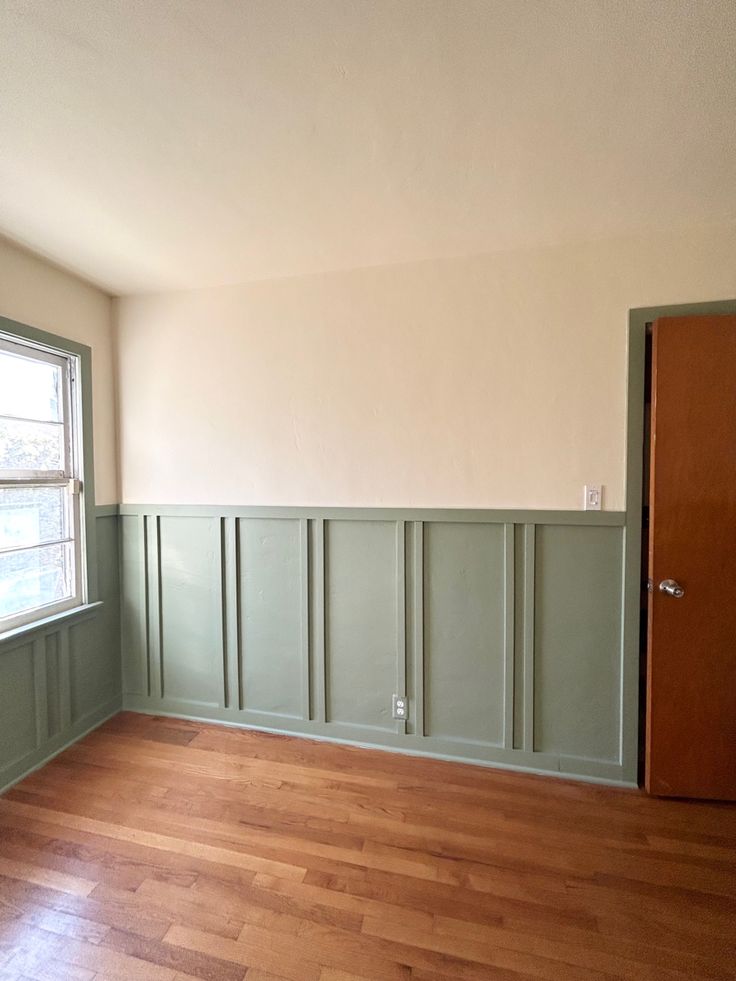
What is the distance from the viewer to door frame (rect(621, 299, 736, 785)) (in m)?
1.88

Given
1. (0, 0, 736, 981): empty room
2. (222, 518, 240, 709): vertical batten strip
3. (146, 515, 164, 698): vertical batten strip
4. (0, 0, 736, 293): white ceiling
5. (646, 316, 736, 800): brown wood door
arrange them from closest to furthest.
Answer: (0, 0, 736, 293): white ceiling
(0, 0, 736, 981): empty room
(646, 316, 736, 800): brown wood door
(222, 518, 240, 709): vertical batten strip
(146, 515, 164, 698): vertical batten strip

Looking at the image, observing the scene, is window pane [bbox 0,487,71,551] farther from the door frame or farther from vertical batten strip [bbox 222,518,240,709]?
the door frame

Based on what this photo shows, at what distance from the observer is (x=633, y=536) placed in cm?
191

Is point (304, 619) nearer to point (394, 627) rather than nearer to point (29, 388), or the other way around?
point (394, 627)

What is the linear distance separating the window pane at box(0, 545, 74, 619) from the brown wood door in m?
2.98

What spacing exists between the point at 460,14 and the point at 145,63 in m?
0.81

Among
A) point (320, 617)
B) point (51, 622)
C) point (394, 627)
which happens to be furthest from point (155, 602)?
point (394, 627)

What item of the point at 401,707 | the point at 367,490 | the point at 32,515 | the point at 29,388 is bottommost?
the point at 401,707

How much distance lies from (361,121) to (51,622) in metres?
2.55

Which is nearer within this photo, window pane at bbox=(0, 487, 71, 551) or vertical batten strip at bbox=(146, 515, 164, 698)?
window pane at bbox=(0, 487, 71, 551)

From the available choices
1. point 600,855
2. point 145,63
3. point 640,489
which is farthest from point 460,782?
point 145,63

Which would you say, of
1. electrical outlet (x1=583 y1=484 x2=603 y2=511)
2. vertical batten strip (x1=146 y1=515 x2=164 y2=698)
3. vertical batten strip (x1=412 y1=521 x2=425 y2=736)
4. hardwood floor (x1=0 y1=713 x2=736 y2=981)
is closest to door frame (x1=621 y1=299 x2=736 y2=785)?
electrical outlet (x1=583 y1=484 x2=603 y2=511)

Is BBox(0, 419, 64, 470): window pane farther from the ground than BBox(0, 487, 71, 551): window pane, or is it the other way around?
BBox(0, 419, 64, 470): window pane

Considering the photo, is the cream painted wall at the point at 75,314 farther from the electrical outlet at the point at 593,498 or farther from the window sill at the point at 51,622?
the electrical outlet at the point at 593,498
